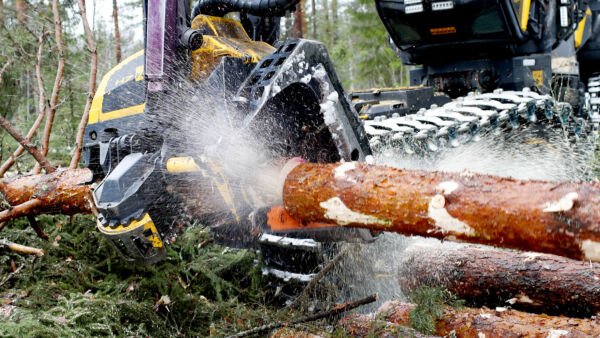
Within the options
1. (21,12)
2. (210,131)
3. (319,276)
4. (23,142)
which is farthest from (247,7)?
(21,12)

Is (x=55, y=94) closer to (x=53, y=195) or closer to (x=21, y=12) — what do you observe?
(x=53, y=195)

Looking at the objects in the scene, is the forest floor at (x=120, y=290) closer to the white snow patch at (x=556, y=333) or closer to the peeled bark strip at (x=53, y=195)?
the peeled bark strip at (x=53, y=195)

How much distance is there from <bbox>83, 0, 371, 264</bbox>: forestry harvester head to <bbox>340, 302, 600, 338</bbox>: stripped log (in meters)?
0.60

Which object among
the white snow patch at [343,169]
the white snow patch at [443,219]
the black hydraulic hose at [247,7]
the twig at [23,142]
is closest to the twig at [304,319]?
the white snow patch at [343,169]

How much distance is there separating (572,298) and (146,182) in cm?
233

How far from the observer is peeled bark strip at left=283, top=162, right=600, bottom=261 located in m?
1.67

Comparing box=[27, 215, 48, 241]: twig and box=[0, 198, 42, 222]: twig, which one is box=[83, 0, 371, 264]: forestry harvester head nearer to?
box=[0, 198, 42, 222]: twig

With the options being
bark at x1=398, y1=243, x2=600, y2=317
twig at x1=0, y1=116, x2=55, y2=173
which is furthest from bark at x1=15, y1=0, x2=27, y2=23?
bark at x1=398, y1=243, x2=600, y2=317

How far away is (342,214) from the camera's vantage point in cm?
221

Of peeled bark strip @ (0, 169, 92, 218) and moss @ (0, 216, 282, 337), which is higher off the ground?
peeled bark strip @ (0, 169, 92, 218)

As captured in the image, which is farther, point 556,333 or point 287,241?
point 287,241

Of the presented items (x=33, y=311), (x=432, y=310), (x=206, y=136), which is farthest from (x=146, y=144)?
(x=432, y=310)

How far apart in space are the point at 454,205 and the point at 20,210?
309cm

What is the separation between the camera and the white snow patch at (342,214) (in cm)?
214
